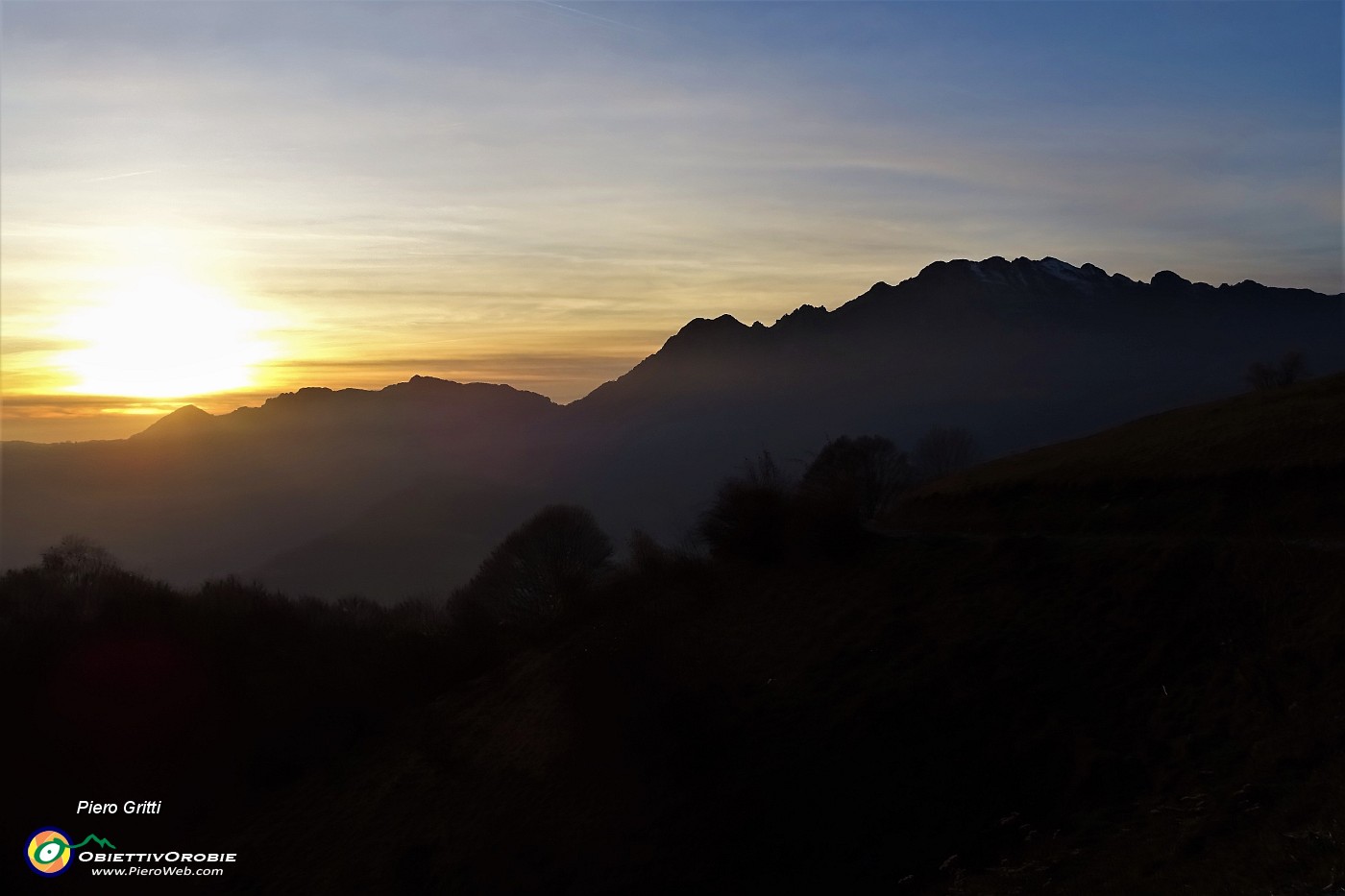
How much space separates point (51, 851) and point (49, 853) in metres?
Answer: 0.16

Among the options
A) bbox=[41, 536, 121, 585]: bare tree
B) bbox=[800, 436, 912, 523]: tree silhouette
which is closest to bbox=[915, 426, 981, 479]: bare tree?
bbox=[800, 436, 912, 523]: tree silhouette

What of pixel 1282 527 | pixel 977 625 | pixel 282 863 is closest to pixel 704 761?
pixel 977 625

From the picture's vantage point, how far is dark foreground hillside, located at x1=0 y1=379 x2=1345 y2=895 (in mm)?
19031

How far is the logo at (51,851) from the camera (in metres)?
30.4

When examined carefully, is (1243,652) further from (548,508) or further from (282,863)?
(548,508)

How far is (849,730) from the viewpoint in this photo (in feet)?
83.1

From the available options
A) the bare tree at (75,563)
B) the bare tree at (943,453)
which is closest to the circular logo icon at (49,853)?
the bare tree at (75,563)

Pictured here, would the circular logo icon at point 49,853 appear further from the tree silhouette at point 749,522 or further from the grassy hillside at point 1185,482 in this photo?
the grassy hillside at point 1185,482

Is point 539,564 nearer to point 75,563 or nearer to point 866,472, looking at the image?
point 866,472

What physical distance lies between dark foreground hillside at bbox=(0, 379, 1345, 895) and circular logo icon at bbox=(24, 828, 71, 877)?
0.80 metres

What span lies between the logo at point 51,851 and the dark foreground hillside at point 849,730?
827mm

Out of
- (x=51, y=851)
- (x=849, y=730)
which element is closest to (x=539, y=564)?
(x=51, y=851)

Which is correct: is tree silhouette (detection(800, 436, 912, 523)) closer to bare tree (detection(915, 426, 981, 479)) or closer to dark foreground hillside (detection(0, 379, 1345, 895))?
dark foreground hillside (detection(0, 379, 1345, 895))

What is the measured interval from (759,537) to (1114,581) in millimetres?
15156
